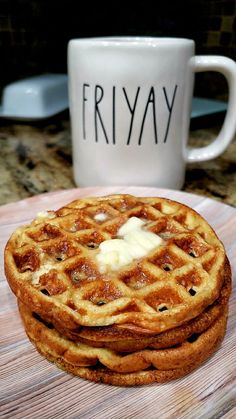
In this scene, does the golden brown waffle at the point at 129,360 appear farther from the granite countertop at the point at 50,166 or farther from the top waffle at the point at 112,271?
the granite countertop at the point at 50,166

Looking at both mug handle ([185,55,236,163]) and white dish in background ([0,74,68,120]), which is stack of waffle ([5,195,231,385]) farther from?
white dish in background ([0,74,68,120])

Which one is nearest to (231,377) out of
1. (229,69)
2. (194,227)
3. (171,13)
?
(194,227)

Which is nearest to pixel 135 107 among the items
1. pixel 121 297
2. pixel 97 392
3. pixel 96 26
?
pixel 121 297

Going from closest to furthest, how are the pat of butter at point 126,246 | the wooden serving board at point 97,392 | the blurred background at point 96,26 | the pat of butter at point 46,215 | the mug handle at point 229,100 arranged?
the wooden serving board at point 97,392
the pat of butter at point 126,246
the pat of butter at point 46,215
the mug handle at point 229,100
the blurred background at point 96,26

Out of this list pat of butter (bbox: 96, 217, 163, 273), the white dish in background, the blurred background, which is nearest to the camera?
pat of butter (bbox: 96, 217, 163, 273)

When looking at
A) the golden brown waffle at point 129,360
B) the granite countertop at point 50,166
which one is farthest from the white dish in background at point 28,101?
the golden brown waffle at point 129,360

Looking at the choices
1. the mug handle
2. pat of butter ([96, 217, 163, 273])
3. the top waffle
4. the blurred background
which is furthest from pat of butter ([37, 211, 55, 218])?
the blurred background
